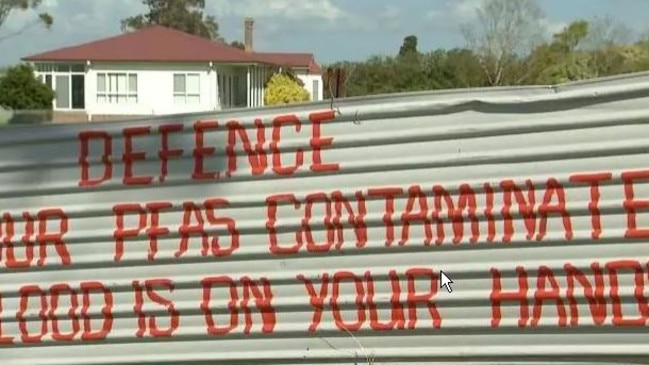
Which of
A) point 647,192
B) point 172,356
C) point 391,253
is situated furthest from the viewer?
point 172,356

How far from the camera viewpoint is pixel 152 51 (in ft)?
162

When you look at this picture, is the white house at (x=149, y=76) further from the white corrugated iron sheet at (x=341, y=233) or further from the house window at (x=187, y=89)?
the white corrugated iron sheet at (x=341, y=233)

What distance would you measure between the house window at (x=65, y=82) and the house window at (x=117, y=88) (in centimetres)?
88

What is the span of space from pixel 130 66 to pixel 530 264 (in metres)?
45.0

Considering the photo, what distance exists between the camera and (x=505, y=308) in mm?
5441

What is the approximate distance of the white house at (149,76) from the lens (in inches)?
1893

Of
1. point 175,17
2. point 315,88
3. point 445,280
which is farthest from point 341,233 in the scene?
point 175,17

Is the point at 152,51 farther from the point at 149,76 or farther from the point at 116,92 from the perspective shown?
the point at 116,92

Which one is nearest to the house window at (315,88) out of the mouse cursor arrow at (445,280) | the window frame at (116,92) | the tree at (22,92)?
the window frame at (116,92)

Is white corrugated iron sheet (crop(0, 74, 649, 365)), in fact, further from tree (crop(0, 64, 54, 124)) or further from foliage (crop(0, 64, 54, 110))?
foliage (crop(0, 64, 54, 110))

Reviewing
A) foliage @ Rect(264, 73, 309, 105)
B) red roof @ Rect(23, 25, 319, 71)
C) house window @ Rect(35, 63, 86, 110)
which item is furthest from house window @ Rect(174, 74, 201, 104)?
foliage @ Rect(264, 73, 309, 105)

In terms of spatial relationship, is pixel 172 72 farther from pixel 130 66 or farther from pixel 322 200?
pixel 322 200

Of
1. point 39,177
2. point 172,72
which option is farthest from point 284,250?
point 172,72

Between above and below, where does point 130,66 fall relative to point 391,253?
above
